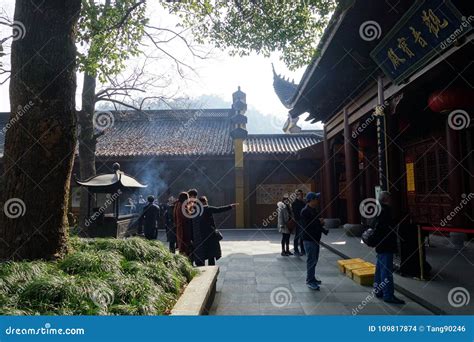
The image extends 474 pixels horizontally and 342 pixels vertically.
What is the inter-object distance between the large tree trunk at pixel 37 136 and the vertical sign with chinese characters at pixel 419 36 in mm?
4737

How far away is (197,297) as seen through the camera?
11.8 ft

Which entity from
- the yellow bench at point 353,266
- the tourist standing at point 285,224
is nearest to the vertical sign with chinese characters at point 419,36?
the yellow bench at point 353,266

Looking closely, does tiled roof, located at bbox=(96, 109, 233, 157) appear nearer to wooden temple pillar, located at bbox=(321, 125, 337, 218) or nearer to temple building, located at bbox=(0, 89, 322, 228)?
temple building, located at bbox=(0, 89, 322, 228)

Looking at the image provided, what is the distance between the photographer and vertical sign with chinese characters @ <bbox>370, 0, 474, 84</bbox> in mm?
4059

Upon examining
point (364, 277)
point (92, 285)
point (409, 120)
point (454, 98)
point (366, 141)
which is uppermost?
point (409, 120)

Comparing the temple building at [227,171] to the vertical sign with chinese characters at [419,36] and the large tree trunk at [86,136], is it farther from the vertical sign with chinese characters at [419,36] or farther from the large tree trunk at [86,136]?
the vertical sign with chinese characters at [419,36]

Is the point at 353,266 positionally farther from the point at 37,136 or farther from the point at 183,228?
the point at 37,136

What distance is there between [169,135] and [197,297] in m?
14.6

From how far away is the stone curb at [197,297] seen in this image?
316cm

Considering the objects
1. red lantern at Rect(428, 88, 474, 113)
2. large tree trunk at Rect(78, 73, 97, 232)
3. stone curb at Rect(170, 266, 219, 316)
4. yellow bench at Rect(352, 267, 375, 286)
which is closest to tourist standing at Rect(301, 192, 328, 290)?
yellow bench at Rect(352, 267, 375, 286)

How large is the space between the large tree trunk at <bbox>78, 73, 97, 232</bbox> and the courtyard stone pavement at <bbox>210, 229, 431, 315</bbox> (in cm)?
454

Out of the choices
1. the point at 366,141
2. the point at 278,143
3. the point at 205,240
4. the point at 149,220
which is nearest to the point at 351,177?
the point at 366,141

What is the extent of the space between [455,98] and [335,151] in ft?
24.0

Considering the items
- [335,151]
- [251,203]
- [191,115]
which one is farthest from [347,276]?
[191,115]
